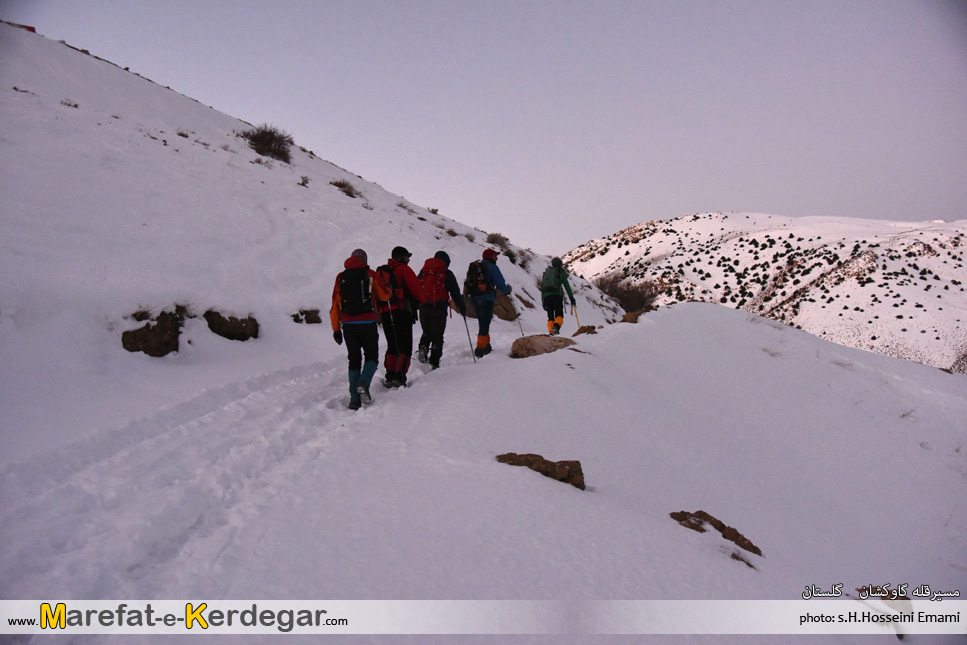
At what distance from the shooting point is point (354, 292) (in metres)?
5.34

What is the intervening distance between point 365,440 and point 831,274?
37.9 m

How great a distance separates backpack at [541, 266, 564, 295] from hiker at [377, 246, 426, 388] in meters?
3.79

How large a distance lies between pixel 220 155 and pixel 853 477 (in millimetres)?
17096

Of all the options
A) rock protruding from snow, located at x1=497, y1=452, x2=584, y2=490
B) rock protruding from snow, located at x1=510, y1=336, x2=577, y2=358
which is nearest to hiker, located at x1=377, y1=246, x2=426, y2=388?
rock protruding from snow, located at x1=510, y1=336, x2=577, y2=358

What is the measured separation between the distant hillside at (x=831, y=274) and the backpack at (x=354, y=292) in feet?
89.6

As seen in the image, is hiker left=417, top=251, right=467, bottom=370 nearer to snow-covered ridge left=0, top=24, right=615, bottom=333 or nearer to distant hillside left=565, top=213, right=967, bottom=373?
snow-covered ridge left=0, top=24, right=615, bottom=333

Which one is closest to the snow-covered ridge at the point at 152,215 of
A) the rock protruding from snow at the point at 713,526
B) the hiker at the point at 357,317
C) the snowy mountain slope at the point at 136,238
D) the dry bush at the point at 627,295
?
the snowy mountain slope at the point at 136,238

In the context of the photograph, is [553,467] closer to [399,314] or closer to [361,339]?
[361,339]

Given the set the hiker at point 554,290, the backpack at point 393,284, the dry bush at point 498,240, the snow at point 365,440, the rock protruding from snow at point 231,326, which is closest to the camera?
the snow at point 365,440

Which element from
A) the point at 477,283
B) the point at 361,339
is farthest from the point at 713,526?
the point at 477,283

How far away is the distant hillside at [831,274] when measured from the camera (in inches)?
947

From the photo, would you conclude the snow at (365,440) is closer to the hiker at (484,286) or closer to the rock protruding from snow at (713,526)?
the rock protruding from snow at (713,526)

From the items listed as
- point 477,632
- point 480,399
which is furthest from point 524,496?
point 480,399

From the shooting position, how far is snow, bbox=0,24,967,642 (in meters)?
2.21
